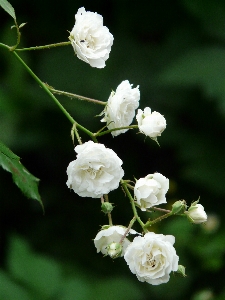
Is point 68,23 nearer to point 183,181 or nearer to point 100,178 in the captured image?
point 183,181

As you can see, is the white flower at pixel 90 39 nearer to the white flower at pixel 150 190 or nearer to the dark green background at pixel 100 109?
the white flower at pixel 150 190

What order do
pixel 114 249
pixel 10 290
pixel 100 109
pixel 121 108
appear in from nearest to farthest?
1. pixel 114 249
2. pixel 121 108
3. pixel 10 290
4. pixel 100 109

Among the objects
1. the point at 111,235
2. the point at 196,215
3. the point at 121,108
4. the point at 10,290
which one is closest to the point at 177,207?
the point at 196,215

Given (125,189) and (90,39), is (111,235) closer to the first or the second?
(125,189)

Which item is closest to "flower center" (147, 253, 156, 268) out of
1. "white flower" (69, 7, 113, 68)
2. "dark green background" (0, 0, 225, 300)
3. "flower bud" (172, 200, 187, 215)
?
"flower bud" (172, 200, 187, 215)

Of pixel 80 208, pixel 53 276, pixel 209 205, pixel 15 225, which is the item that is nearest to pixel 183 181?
pixel 209 205

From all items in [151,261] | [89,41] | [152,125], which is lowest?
[151,261]
